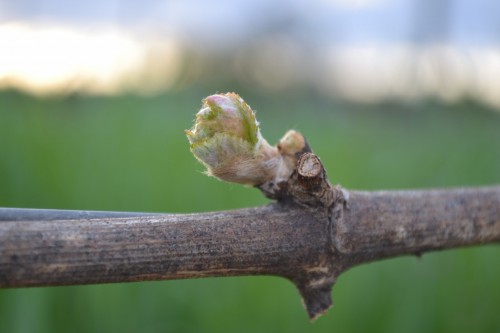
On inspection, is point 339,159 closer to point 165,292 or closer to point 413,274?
point 413,274

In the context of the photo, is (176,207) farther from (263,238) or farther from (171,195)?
(263,238)

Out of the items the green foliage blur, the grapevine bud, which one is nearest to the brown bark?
the grapevine bud

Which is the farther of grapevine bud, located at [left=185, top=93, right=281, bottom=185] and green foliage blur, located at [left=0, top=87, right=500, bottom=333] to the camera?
green foliage blur, located at [left=0, top=87, right=500, bottom=333]

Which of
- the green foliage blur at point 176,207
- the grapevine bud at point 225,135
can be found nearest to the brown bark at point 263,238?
the grapevine bud at point 225,135

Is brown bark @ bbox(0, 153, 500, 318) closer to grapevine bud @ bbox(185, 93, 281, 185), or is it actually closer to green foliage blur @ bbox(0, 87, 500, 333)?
grapevine bud @ bbox(185, 93, 281, 185)

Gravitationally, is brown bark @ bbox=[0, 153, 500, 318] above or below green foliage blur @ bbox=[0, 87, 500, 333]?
above
